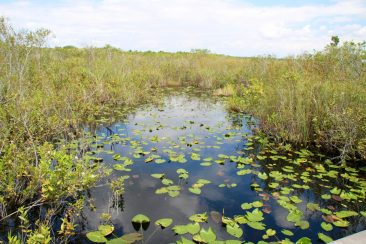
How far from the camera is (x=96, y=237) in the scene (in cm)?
298

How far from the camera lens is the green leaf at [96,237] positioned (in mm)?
2933

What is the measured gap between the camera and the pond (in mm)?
3277

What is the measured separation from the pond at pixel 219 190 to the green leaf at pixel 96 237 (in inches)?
1.1

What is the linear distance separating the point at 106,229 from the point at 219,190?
184 cm

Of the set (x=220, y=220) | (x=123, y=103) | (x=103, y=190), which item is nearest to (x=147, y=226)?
(x=220, y=220)

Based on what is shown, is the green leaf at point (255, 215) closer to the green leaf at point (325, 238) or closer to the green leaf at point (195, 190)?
the green leaf at point (325, 238)

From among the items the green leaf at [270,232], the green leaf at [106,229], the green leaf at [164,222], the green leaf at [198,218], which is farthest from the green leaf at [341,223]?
the green leaf at [106,229]

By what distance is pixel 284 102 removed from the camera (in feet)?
20.8

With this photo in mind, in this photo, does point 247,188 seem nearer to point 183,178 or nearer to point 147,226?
point 183,178

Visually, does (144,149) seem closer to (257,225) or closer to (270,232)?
(257,225)

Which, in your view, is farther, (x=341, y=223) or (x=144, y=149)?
(x=144, y=149)

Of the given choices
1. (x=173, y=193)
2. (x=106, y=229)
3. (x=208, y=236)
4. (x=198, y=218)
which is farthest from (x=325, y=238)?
(x=106, y=229)

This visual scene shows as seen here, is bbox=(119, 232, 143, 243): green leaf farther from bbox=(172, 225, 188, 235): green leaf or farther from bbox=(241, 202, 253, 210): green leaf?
bbox=(241, 202, 253, 210): green leaf

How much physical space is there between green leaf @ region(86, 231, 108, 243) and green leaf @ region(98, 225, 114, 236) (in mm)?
41
